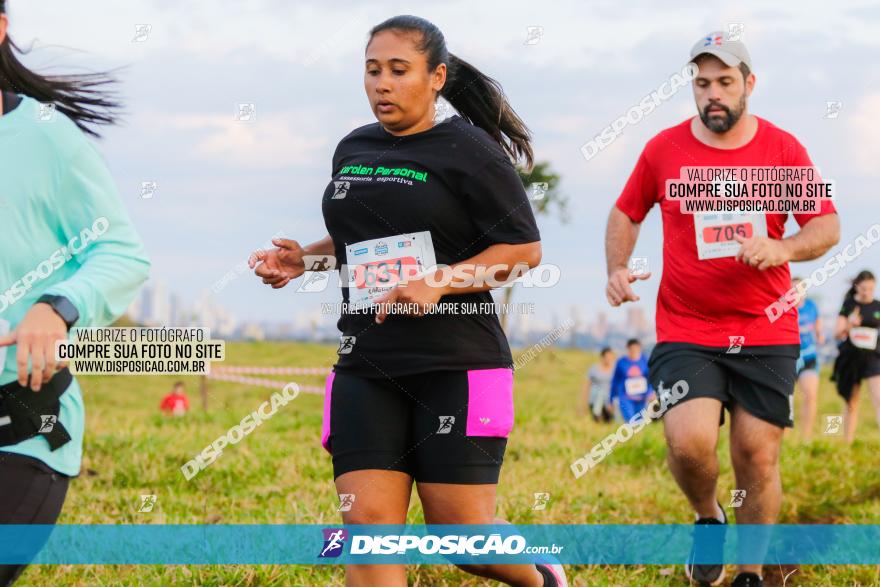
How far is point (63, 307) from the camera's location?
303cm

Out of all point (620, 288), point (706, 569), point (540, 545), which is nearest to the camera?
point (620, 288)

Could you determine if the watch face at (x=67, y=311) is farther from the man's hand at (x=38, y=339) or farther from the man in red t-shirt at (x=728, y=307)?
the man in red t-shirt at (x=728, y=307)

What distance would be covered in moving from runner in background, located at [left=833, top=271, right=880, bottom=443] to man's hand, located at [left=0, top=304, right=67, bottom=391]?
10.0m

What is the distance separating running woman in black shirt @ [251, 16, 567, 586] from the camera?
382 cm

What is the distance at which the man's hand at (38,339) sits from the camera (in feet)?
9.78

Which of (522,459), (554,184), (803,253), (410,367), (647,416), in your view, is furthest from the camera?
(554,184)

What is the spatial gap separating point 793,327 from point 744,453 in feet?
2.00

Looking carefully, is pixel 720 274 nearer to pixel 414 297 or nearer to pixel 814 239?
pixel 814 239

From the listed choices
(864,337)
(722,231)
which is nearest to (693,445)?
(722,231)

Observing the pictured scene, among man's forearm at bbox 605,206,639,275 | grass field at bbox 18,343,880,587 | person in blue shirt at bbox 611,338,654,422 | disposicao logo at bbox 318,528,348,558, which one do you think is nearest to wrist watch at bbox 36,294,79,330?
grass field at bbox 18,343,880,587

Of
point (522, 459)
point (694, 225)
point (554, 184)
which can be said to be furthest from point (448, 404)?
point (554, 184)

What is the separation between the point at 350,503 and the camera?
387cm

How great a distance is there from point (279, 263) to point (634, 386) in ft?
33.3

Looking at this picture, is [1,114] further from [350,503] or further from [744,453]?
[744,453]
